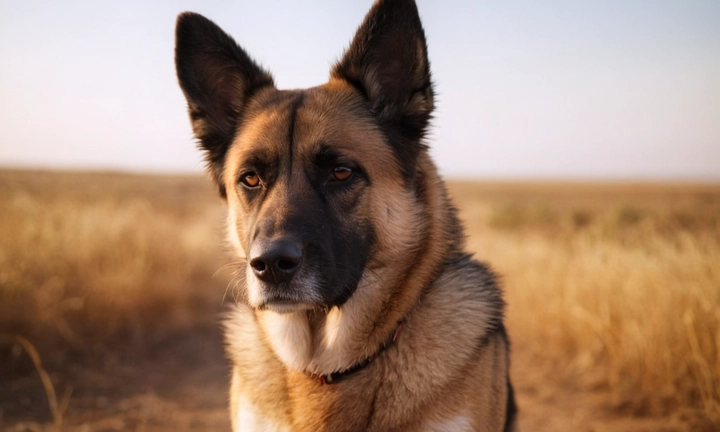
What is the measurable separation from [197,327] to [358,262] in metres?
4.88

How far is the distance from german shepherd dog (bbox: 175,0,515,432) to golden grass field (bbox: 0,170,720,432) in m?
0.75

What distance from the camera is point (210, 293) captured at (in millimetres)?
Answer: 7535

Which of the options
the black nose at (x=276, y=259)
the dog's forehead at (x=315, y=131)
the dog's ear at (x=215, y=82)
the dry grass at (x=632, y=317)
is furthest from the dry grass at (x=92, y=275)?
the black nose at (x=276, y=259)

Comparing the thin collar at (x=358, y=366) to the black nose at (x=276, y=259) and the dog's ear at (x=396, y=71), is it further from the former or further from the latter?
the dog's ear at (x=396, y=71)

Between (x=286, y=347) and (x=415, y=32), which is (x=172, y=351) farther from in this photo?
(x=415, y=32)

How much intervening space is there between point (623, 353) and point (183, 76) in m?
4.59

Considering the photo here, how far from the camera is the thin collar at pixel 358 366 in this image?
255 cm

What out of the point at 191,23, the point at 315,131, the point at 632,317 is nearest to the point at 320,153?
the point at 315,131

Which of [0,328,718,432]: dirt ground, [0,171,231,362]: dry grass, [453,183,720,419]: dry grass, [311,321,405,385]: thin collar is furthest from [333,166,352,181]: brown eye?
[0,171,231,362]: dry grass

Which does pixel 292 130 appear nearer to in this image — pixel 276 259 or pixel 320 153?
pixel 320 153

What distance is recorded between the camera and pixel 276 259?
2221mm

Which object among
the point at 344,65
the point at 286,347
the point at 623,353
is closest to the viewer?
the point at 286,347

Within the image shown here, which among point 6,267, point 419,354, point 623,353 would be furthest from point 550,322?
point 6,267

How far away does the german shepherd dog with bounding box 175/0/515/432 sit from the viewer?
2395 mm
